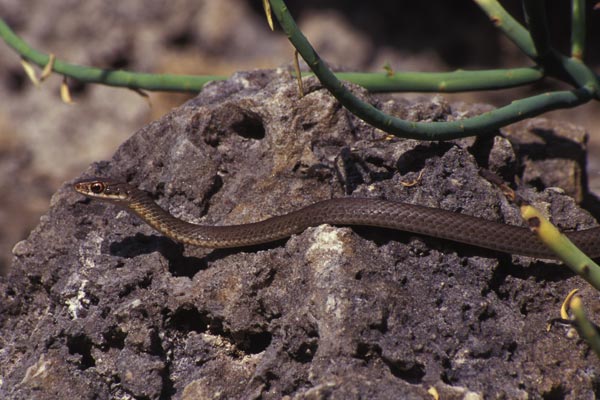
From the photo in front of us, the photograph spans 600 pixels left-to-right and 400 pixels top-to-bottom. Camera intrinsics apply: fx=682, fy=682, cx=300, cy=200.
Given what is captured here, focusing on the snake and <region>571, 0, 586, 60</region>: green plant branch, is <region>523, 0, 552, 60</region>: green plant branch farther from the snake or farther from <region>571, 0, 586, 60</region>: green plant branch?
the snake

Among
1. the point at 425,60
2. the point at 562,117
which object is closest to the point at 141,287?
the point at 425,60

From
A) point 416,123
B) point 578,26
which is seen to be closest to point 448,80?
point 578,26

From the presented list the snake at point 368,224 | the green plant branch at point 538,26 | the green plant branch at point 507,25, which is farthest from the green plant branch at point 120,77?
the green plant branch at point 538,26

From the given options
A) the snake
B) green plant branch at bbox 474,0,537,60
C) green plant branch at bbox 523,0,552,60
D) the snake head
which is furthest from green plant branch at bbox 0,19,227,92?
green plant branch at bbox 523,0,552,60

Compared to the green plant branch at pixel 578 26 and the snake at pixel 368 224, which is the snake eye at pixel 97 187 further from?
the green plant branch at pixel 578 26

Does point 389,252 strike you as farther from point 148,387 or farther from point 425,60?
point 425,60
